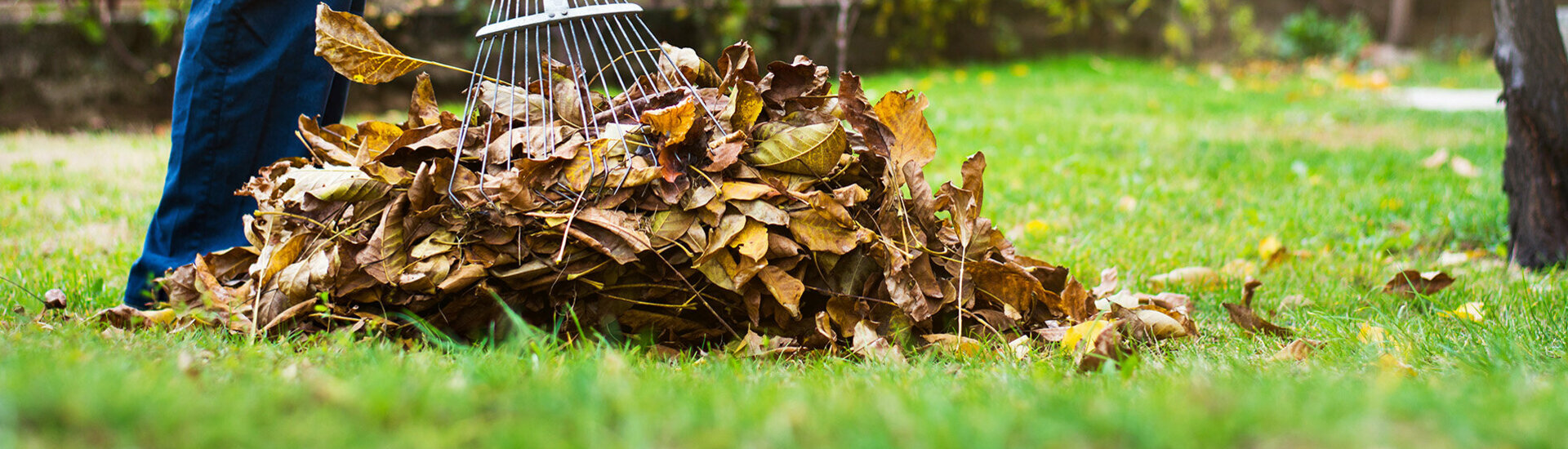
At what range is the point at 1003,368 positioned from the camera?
1623 mm

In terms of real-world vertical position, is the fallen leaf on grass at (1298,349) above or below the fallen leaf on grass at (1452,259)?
above

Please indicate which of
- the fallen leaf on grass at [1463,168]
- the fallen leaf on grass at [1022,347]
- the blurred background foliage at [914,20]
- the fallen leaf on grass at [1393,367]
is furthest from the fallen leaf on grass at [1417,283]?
the blurred background foliage at [914,20]

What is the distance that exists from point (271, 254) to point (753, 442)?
134 centimetres

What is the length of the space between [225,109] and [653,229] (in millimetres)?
1147

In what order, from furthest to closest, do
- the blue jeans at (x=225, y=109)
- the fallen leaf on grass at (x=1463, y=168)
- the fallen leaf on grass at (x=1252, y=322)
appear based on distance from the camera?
the fallen leaf on grass at (x=1463, y=168) < the blue jeans at (x=225, y=109) < the fallen leaf on grass at (x=1252, y=322)

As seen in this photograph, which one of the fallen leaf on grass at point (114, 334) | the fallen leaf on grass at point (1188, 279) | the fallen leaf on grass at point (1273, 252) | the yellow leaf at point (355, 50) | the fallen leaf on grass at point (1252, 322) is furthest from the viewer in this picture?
the fallen leaf on grass at point (1273, 252)

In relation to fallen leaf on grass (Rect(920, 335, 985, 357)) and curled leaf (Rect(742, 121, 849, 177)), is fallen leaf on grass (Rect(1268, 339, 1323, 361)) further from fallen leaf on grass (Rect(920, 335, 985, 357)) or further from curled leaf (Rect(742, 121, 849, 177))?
curled leaf (Rect(742, 121, 849, 177))

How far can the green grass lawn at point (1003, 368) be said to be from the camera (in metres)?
0.93

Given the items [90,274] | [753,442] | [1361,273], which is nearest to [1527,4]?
[1361,273]

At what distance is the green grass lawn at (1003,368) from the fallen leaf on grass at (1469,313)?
0.04 meters

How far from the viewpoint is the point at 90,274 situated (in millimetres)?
2492

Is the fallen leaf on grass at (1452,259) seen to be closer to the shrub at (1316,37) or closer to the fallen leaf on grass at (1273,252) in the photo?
the fallen leaf on grass at (1273,252)

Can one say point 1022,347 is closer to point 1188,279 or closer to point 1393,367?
point 1393,367

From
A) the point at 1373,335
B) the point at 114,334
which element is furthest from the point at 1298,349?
the point at 114,334
